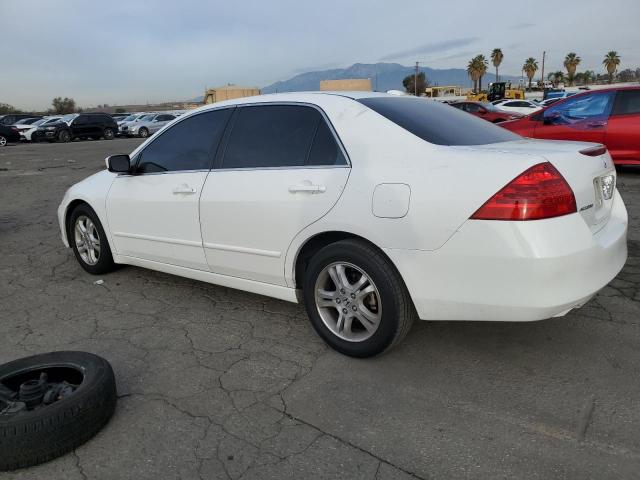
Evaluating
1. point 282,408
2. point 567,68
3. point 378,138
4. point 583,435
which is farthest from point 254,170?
point 567,68

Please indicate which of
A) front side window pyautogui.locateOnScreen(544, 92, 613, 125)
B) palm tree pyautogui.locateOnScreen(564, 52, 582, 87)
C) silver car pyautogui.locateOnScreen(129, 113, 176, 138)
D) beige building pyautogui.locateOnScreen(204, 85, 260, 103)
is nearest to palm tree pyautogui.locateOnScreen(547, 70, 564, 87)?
palm tree pyautogui.locateOnScreen(564, 52, 582, 87)

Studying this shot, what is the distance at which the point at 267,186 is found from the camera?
11.0 ft

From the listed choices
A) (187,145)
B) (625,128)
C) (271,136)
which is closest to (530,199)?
(271,136)

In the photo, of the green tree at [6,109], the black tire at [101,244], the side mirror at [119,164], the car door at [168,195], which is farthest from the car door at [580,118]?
the green tree at [6,109]

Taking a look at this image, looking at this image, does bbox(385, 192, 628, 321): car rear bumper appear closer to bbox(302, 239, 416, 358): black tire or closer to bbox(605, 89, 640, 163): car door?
bbox(302, 239, 416, 358): black tire

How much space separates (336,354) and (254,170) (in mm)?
1310

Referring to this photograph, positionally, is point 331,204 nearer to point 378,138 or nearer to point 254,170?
point 378,138

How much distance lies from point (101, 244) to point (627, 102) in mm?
8147

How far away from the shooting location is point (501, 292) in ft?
8.43

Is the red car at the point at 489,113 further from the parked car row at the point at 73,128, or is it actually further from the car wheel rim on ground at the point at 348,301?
the car wheel rim on ground at the point at 348,301

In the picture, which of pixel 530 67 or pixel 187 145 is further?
pixel 530 67

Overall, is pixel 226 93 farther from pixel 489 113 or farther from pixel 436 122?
pixel 436 122

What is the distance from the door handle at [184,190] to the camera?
149 inches

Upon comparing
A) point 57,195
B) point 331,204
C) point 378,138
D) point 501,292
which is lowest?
point 57,195
